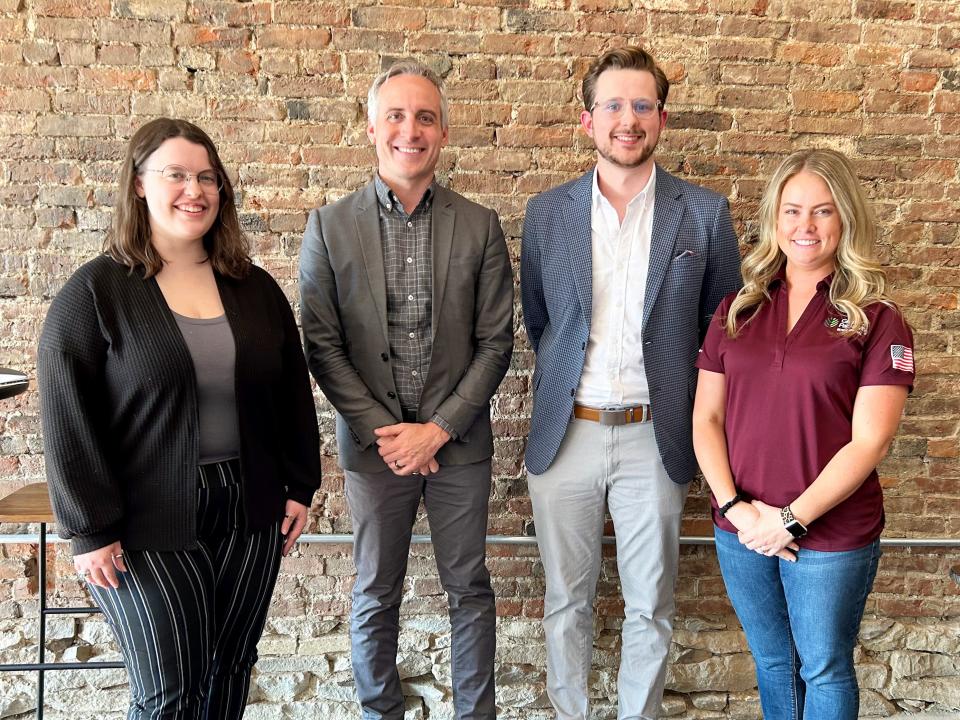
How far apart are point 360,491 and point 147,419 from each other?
796 millimetres

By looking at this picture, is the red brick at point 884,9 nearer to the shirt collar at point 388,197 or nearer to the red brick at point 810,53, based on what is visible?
the red brick at point 810,53

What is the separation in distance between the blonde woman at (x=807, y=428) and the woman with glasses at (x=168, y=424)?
3.97ft

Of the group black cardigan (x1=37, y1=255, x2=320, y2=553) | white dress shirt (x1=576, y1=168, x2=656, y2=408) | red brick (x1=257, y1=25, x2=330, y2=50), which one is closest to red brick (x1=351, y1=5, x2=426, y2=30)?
red brick (x1=257, y1=25, x2=330, y2=50)

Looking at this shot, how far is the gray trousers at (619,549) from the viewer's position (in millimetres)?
2297

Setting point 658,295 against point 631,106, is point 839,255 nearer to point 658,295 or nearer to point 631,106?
point 658,295

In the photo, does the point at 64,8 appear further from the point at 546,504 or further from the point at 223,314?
the point at 546,504

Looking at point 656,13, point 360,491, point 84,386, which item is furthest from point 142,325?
point 656,13

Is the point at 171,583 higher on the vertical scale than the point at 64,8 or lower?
lower

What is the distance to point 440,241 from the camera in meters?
2.26

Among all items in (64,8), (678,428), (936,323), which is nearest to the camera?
(678,428)

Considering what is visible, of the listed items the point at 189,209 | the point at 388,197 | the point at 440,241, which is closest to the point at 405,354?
the point at 440,241

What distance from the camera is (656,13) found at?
266 centimetres

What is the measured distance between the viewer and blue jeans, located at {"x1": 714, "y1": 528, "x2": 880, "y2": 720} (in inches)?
73.0

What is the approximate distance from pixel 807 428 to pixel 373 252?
1283mm
